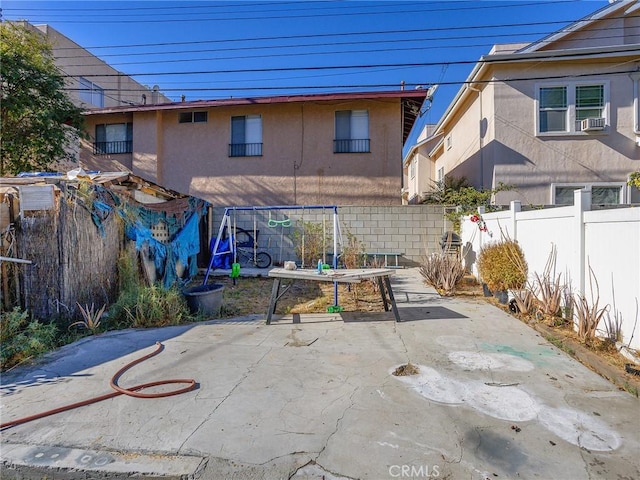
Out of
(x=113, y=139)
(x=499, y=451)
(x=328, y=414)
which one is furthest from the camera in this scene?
(x=113, y=139)

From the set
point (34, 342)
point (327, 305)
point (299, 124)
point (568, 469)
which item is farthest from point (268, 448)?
point (299, 124)

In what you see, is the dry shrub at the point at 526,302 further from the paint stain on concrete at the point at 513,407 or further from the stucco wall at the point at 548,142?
the stucco wall at the point at 548,142

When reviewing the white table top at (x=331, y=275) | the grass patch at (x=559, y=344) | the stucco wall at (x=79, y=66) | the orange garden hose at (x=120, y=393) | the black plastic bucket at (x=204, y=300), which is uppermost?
the stucco wall at (x=79, y=66)

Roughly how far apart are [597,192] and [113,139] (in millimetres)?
17314

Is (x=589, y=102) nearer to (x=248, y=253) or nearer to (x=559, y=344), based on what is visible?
(x=559, y=344)

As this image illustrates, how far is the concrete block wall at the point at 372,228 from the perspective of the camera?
1054 centimetres

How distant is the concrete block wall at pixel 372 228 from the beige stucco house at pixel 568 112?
229cm

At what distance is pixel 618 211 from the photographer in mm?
3789

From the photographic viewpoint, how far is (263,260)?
35.1ft

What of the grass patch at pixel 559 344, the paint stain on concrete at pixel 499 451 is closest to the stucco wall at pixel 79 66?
Result: the grass patch at pixel 559 344

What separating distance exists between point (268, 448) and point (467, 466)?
1.25 m

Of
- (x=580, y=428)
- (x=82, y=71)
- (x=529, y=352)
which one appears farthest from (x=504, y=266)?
(x=82, y=71)

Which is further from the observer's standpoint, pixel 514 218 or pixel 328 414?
pixel 514 218

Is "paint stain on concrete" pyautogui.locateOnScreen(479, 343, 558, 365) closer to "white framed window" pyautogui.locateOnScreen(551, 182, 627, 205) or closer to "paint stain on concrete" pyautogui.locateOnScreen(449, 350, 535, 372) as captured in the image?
"paint stain on concrete" pyautogui.locateOnScreen(449, 350, 535, 372)
